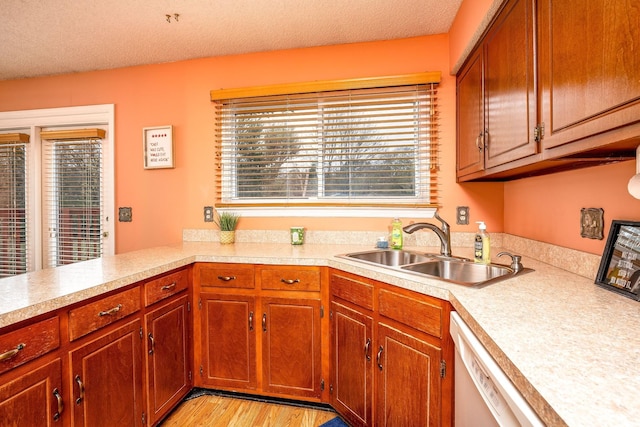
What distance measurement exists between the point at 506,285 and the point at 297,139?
1678mm

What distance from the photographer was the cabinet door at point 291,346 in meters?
1.79

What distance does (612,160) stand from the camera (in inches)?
44.6

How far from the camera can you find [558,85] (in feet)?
3.23

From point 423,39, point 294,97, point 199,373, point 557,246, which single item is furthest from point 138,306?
point 423,39

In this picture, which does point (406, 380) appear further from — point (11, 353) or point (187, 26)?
point (187, 26)

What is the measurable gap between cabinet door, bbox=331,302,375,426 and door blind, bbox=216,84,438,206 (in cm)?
89

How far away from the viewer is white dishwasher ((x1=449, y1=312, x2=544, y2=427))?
1.97ft

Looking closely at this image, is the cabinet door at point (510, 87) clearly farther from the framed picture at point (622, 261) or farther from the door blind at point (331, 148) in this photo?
the door blind at point (331, 148)

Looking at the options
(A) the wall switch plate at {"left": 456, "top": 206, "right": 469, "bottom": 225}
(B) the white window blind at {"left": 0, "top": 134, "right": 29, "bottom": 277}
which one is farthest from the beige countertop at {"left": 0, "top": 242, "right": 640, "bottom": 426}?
Result: (B) the white window blind at {"left": 0, "top": 134, "right": 29, "bottom": 277}

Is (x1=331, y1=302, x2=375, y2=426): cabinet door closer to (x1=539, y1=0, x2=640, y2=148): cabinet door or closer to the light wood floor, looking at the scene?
the light wood floor

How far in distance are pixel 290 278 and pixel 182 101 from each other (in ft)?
5.65

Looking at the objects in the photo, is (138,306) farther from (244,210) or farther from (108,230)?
(108,230)

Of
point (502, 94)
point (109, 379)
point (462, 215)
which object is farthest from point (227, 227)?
point (502, 94)

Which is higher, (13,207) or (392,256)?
(13,207)
